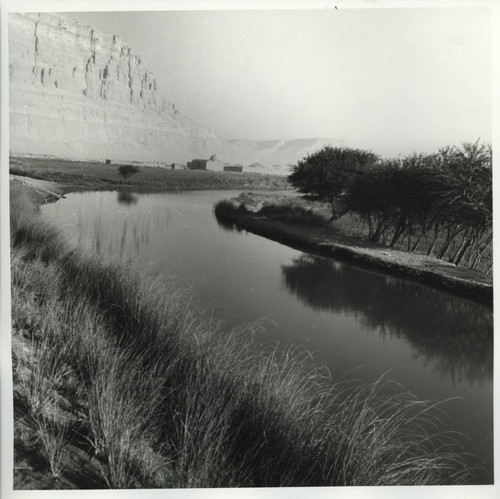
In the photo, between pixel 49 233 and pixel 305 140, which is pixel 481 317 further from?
pixel 49 233

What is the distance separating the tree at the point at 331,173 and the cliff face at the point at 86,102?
0.62 m

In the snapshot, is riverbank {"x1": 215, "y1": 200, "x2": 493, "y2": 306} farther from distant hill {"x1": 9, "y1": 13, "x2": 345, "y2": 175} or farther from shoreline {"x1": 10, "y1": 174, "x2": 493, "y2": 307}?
distant hill {"x1": 9, "y1": 13, "x2": 345, "y2": 175}

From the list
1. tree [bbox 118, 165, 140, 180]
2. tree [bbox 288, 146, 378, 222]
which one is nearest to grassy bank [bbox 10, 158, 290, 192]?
tree [bbox 118, 165, 140, 180]

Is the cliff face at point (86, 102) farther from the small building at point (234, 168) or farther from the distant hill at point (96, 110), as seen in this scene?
the small building at point (234, 168)

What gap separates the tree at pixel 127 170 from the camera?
307 cm

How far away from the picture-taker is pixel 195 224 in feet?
10.00

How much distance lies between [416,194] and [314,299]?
39.0 inches

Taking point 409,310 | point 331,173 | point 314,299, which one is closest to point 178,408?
point 314,299

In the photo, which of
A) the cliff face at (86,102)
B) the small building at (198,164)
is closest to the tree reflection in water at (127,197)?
the cliff face at (86,102)

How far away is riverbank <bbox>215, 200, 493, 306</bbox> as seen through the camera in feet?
10.1

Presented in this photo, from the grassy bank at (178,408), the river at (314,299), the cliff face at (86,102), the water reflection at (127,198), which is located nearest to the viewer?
the grassy bank at (178,408)

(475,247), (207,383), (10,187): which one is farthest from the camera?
(475,247)

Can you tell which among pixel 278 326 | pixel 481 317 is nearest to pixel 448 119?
pixel 481 317

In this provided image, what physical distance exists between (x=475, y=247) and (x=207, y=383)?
5.86 feet
